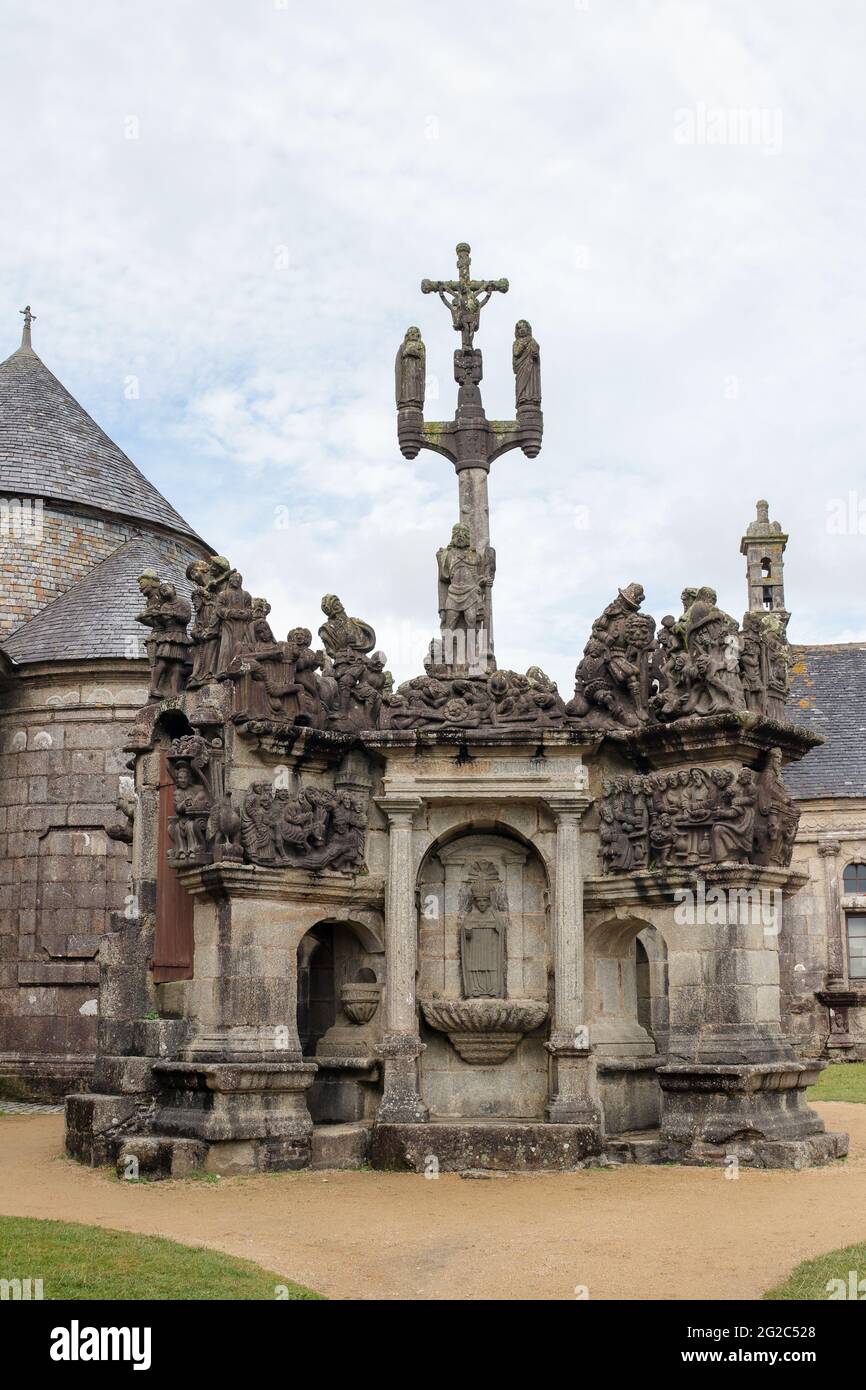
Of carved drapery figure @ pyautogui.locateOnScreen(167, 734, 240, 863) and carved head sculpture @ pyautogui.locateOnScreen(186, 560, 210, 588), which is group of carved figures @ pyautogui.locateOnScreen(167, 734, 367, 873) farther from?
carved head sculpture @ pyautogui.locateOnScreen(186, 560, 210, 588)

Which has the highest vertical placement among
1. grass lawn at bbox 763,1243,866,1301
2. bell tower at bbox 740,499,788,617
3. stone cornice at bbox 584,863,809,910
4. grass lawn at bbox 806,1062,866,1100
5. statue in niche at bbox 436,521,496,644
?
bell tower at bbox 740,499,788,617

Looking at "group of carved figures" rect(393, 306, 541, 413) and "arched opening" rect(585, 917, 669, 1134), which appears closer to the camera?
"arched opening" rect(585, 917, 669, 1134)

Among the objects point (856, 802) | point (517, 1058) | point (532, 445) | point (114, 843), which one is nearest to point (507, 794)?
point (517, 1058)

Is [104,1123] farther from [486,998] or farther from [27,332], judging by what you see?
[27,332]

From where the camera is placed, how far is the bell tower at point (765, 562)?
36781 millimetres

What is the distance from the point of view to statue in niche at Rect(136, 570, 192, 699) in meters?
16.1

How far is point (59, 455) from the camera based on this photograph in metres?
27.9

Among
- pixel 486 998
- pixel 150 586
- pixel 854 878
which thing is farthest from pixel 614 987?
pixel 854 878

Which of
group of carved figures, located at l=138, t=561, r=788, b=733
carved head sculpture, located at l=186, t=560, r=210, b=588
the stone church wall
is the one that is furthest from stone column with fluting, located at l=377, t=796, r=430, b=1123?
the stone church wall

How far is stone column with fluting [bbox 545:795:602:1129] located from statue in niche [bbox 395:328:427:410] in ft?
15.5

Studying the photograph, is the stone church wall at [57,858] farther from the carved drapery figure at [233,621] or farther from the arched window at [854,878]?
the arched window at [854,878]

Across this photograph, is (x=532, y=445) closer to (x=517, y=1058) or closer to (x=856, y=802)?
(x=517, y=1058)
